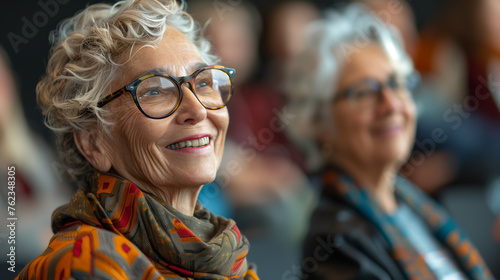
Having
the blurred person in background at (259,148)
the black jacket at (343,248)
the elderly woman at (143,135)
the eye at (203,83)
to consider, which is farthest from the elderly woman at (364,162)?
the eye at (203,83)

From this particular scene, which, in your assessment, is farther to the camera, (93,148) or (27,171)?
(27,171)

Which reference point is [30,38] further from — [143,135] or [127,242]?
[127,242]

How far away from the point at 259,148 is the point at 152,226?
5.60ft

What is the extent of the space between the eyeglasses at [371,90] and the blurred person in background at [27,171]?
126cm

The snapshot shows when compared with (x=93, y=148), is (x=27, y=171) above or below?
below

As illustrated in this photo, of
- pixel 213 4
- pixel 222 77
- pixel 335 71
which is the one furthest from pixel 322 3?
pixel 222 77

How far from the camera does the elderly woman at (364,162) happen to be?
1.97 m

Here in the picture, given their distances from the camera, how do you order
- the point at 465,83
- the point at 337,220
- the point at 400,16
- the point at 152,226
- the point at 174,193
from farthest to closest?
the point at 465,83 → the point at 400,16 → the point at 337,220 → the point at 174,193 → the point at 152,226

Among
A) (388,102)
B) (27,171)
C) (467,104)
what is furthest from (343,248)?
(467,104)

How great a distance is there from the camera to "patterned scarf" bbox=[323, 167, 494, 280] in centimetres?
197

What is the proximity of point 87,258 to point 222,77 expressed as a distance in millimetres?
506

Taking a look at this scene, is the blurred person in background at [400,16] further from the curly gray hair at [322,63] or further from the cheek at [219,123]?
the cheek at [219,123]

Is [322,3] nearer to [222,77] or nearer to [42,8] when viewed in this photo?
[42,8]

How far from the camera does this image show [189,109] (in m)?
1.16
